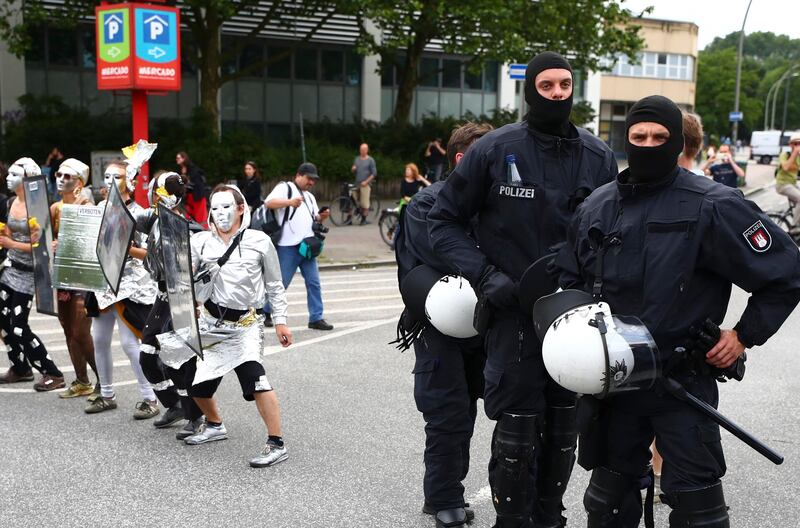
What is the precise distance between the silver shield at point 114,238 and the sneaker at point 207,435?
1.01m

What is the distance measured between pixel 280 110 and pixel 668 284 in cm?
2810

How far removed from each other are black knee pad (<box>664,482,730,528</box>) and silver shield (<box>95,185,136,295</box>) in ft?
12.1

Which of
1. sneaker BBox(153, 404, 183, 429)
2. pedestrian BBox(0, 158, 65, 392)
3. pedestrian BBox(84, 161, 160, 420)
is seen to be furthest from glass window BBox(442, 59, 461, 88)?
sneaker BBox(153, 404, 183, 429)

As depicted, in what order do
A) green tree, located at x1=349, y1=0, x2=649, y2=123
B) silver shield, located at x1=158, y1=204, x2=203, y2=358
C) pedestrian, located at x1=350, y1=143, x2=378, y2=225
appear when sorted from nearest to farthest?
silver shield, located at x1=158, y1=204, x2=203, y2=358 → pedestrian, located at x1=350, y1=143, x2=378, y2=225 → green tree, located at x1=349, y1=0, x2=649, y2=123

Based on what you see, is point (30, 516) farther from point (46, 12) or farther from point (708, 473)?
point (46, 12)

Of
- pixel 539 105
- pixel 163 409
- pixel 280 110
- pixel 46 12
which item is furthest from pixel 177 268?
pixel 280 110

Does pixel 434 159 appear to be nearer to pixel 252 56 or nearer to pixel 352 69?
pixel 252 56

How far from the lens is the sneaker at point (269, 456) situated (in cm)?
516

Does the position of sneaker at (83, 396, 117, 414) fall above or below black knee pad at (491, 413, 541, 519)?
below

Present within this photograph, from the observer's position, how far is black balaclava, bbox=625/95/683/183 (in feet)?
10.5

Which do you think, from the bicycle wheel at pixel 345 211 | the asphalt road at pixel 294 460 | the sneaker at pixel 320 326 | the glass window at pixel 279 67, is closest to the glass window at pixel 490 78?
the glass window at pixel 279 67

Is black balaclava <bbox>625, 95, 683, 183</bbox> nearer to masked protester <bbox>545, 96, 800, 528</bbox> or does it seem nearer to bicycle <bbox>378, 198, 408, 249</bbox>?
masked protester <bbox>545, 96, 800, 528</bbox>

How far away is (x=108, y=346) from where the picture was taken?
6219 mm

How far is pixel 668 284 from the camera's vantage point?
311 cm
